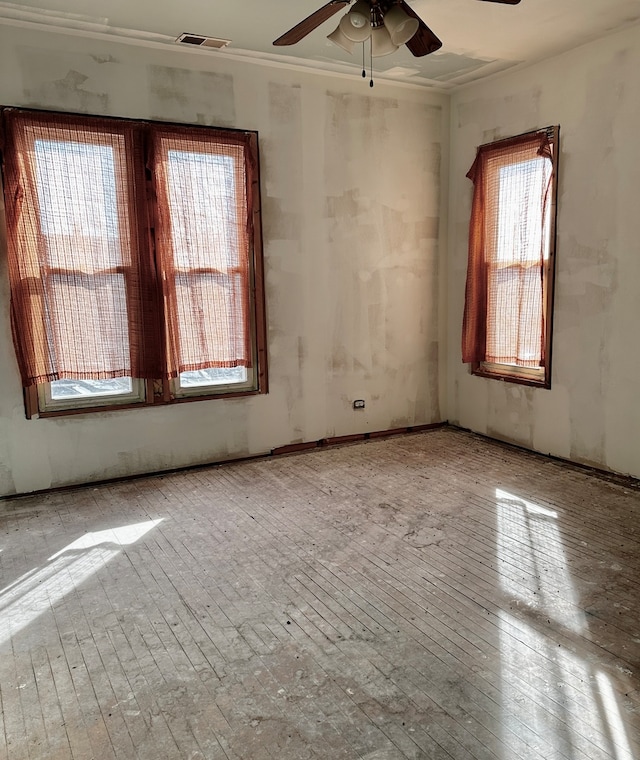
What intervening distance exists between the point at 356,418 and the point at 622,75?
334cm

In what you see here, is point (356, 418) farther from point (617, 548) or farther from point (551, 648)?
point (551, 648)

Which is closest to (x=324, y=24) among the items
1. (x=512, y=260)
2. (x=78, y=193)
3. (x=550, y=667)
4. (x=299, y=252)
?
(x=299, y=252)

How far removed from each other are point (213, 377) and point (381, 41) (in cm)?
282

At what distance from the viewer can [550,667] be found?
2441 millimetres

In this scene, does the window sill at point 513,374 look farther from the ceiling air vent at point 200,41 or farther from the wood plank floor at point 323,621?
the ceiling air vent at point 200,41

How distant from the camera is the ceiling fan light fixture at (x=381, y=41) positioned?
2.92 m

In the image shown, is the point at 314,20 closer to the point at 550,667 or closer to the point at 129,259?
the point at 129,259

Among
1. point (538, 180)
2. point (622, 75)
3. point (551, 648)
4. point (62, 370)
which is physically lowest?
point (551, 648)

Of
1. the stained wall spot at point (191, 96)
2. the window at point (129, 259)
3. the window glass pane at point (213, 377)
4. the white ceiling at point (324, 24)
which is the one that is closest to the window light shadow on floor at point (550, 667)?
the window glass pane at point (213, 377)

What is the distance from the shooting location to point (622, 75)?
4238mm

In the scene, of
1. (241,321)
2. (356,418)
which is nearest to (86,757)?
(241,321)

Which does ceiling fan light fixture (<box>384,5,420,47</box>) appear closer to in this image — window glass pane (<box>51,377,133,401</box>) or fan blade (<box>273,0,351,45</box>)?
fan blade (<box>273,0,351,45</box>)

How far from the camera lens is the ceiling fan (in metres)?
2.79

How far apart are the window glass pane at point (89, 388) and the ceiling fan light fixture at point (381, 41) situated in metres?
2.87
